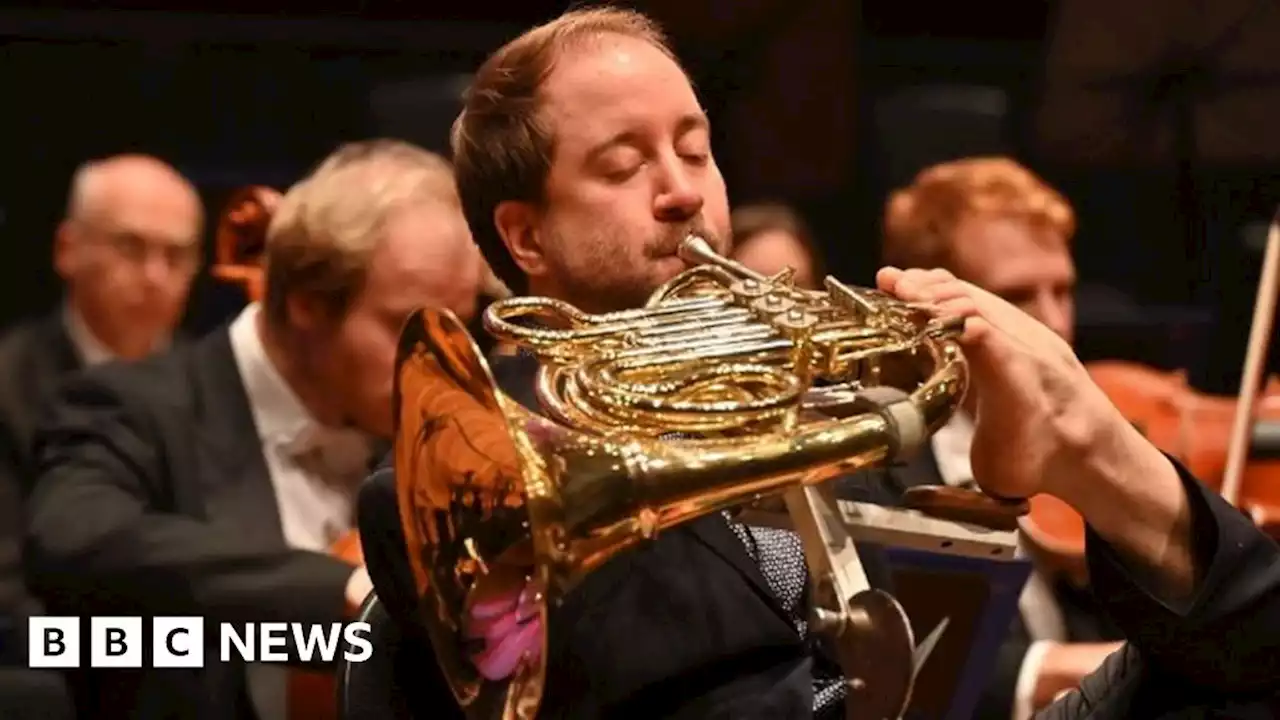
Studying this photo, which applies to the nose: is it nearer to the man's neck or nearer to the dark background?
the man's neck

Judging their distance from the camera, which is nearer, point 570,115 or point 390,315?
point 570,115

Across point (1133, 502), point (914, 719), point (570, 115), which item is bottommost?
point (914, 719)

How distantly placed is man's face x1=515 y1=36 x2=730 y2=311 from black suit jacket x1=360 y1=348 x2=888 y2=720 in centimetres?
22

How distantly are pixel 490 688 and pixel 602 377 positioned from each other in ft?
0.77

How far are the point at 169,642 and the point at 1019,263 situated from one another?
139 cm

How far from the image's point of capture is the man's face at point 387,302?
2.44m

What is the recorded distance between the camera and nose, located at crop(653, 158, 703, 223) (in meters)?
1.44

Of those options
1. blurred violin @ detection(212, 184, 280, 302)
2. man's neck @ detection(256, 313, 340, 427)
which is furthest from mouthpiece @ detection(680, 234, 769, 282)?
blurred violin @ detection(212, 184, 280, 302)

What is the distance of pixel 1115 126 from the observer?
3.72 m

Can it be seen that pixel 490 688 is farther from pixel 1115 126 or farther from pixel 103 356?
pixel 1115 126

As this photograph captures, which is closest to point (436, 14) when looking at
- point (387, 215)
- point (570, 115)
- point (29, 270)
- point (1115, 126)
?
point (29, 270)

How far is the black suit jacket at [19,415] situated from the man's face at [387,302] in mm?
536

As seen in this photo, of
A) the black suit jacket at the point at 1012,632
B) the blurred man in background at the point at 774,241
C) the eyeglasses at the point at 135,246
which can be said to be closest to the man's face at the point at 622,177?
the black suit jacket at the point at 1012,632

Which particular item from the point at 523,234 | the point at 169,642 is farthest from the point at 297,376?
the point at 523,234
